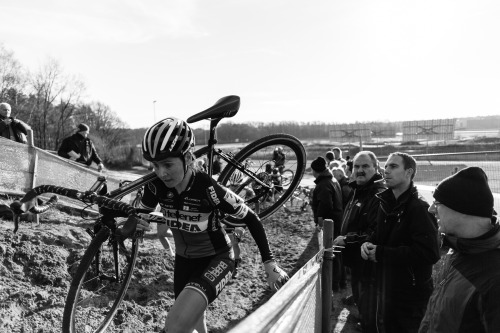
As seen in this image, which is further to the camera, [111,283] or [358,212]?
[111,283]

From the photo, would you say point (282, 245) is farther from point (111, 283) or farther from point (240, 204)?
point (240, 204)

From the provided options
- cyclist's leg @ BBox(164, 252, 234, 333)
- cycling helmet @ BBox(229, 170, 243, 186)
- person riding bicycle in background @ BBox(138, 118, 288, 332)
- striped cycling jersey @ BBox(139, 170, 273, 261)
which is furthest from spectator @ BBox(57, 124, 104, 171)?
cyclist's leg @ BBox(164, 252, 234, 333)

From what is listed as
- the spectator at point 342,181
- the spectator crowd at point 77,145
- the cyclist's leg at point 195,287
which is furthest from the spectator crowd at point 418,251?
the spectator crowd at point 77,145

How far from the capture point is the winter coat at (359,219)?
14.6 ft

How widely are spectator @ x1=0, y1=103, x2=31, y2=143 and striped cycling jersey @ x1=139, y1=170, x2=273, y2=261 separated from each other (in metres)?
5.88

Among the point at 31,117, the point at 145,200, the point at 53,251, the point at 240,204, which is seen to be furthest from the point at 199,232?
the point at 31,117

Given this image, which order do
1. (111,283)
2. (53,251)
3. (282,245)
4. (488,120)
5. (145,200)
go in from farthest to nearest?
(488,120)
(282,245)
(53,251)
(111,283)
(145,200)

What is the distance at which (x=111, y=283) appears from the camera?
201 inches

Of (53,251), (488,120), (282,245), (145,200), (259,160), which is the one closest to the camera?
(145,200)

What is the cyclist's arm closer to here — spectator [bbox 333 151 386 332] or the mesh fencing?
spectator [bbox 333 151 386 332]

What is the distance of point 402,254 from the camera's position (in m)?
3.80

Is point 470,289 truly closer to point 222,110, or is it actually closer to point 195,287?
point 195,287

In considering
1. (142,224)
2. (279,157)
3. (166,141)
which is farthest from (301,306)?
(279,157)

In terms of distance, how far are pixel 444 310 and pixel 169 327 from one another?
184 centimetres
